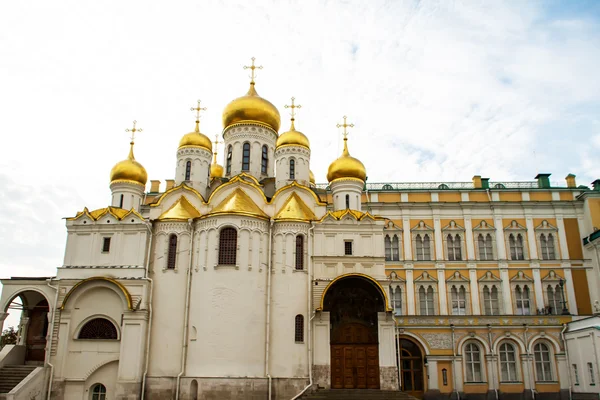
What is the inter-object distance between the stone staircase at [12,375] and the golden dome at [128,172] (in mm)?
9945

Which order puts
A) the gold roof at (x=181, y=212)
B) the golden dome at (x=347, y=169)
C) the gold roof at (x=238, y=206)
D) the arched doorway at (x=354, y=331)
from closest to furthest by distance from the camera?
1. the arched doorway at (x=354, y=331)
2. the gold roof at (x=238, y=206)
3. the gold roof at (x=181, y=212)
4. the golden dome at (x=347, y=169)

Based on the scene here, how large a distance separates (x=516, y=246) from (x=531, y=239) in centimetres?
99

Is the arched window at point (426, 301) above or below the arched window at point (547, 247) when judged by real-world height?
below

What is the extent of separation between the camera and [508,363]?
97.2ft

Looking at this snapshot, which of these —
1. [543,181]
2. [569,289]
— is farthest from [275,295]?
[543,181]

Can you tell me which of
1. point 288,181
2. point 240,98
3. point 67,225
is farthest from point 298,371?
point 240,98

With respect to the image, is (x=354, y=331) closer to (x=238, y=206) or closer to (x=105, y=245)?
(x=238, y=206)

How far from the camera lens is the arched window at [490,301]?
104 feet

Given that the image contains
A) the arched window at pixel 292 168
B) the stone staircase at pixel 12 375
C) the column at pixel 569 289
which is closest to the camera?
the stone staircase at pixel 12 375

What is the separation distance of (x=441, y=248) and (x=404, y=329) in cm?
572

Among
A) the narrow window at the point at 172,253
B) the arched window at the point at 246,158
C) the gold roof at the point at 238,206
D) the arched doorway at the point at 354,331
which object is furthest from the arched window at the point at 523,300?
the narrow window at the point at 172,253

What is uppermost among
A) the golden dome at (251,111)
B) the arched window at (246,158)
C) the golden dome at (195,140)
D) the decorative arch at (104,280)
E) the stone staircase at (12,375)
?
the golden dome at (251,111)

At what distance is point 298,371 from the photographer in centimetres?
2303

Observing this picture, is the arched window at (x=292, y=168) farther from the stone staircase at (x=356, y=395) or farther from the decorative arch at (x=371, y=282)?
the stone staircase at (x=356, y=395)
